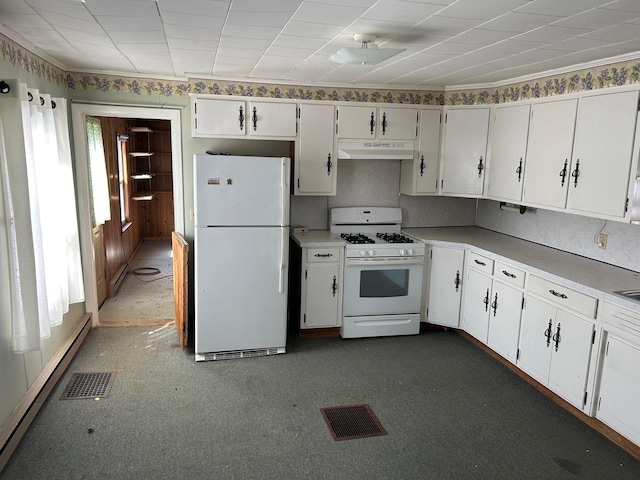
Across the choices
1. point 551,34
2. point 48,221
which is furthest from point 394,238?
point 48,221

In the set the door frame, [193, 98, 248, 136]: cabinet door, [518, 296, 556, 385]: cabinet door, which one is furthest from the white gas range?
the door frame

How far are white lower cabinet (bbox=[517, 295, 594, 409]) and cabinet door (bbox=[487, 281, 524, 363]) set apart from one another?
0.07 metres

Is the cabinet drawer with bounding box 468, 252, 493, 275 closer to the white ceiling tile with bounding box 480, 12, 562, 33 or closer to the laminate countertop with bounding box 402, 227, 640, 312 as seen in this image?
the laminate countertop with bounding box 402, 227, 640, 312

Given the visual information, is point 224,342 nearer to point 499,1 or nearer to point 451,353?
point 451,353

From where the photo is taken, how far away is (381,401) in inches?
129

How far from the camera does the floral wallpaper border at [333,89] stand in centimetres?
333

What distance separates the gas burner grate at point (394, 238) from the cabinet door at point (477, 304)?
627mm

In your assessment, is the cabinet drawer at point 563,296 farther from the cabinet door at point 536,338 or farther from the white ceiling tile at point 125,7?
the white ceiling tile at point 125,7

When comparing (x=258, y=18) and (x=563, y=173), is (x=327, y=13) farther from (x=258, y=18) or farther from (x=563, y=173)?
Result: (x=563, y=173)

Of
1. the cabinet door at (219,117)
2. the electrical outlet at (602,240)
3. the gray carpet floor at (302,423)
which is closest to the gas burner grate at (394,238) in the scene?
the gray carpet floor at (302,423)

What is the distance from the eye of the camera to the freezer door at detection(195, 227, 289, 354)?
3708mm

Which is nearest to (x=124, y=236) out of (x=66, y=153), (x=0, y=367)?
(x=66, y=153)

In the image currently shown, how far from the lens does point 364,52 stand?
2.60 metres

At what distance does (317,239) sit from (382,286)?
722mm
